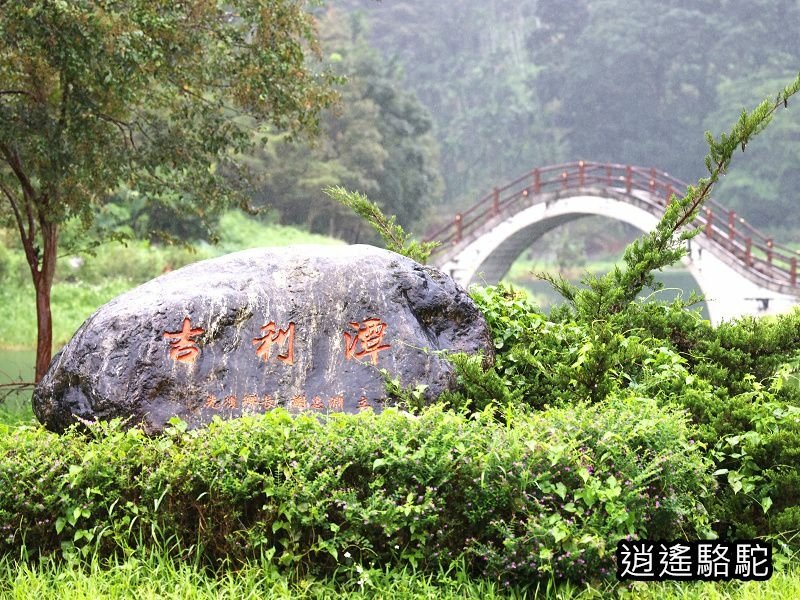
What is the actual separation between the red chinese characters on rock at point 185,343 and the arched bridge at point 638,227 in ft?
34.2

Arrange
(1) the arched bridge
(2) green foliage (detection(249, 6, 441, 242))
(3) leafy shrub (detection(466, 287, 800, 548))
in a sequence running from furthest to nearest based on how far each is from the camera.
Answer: (2) green foliage (detection(249, 6, 441, 242)), (1) the arched bridge, (3) leafy shrub (detection(466, 287, 800, 548))

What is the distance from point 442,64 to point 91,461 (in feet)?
127

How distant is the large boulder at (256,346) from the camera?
3.99m

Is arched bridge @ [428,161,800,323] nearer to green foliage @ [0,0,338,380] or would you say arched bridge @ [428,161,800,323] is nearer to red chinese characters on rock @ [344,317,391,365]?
green foliage @ [0,0,338,380]

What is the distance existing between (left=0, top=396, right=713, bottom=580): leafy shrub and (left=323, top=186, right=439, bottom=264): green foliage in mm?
2124

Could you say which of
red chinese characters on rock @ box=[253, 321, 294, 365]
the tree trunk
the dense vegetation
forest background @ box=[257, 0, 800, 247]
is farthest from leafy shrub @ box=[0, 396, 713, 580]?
forest background @ box=[257, 0, 800, 247]

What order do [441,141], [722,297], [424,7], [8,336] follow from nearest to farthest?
1. [8,336]
2. [722,297]
3. [441,141]
4. [424,7]

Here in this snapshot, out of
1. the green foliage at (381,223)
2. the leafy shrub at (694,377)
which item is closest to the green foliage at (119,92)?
the green foliage at (381,223)

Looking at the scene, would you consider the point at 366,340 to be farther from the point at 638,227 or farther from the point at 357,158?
the point at 357,158

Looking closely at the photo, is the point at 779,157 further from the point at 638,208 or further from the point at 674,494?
A: the point at 674,494

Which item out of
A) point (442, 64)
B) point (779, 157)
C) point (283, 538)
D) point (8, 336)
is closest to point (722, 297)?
point (8, 336)

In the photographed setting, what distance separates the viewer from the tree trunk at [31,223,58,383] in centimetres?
674

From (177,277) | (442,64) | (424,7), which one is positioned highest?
(424,7)

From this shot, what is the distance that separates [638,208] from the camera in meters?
17.0
